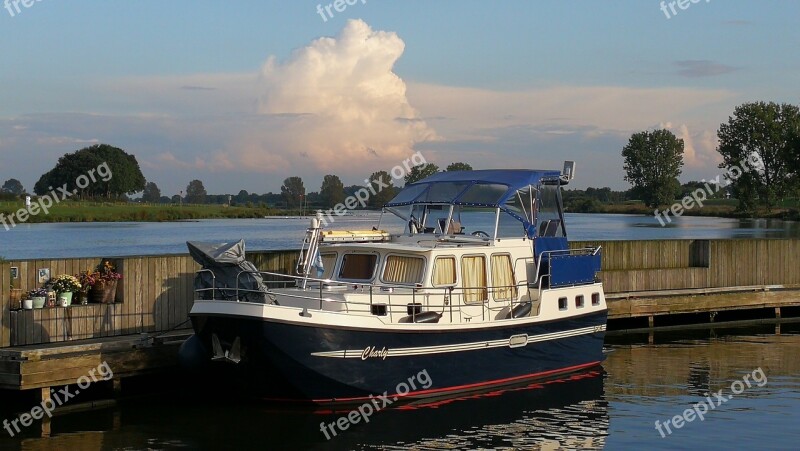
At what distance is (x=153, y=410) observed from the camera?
16484mm

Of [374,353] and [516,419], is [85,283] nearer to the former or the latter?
[374,353]

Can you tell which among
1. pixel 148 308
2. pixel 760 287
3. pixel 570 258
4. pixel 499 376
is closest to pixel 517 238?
pixel 570 258

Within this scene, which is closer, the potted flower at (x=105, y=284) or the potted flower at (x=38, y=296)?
the potted flower at (x=38, y=296)

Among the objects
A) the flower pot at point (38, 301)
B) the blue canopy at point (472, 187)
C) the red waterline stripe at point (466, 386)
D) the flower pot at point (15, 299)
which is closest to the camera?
the red waterline stripe at point (466, 386)

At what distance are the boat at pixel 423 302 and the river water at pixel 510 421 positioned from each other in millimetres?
580

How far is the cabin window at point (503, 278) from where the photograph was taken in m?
18.0

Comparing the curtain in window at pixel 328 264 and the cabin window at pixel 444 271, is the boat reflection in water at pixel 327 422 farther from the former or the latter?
the curtain in window at pixel 328 264

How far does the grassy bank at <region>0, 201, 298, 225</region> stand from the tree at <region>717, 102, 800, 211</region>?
46874mm

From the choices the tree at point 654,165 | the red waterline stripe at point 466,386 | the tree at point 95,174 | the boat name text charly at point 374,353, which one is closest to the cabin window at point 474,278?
the red waterline stripe at point 466,386

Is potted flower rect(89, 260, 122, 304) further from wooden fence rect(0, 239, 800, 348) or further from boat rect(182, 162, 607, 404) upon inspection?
boat rect(182, 162, 607, 404)

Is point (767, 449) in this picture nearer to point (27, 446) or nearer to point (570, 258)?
point (570, 258)

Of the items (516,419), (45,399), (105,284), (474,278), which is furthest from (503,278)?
(45,399)

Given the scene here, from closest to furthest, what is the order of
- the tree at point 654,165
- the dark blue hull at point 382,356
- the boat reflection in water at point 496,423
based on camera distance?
the boat reflection in water at point 496,423 → the dark blue hull at point 382,356 → the tree at point 654,165

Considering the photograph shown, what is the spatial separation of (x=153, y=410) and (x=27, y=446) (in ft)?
8.37
